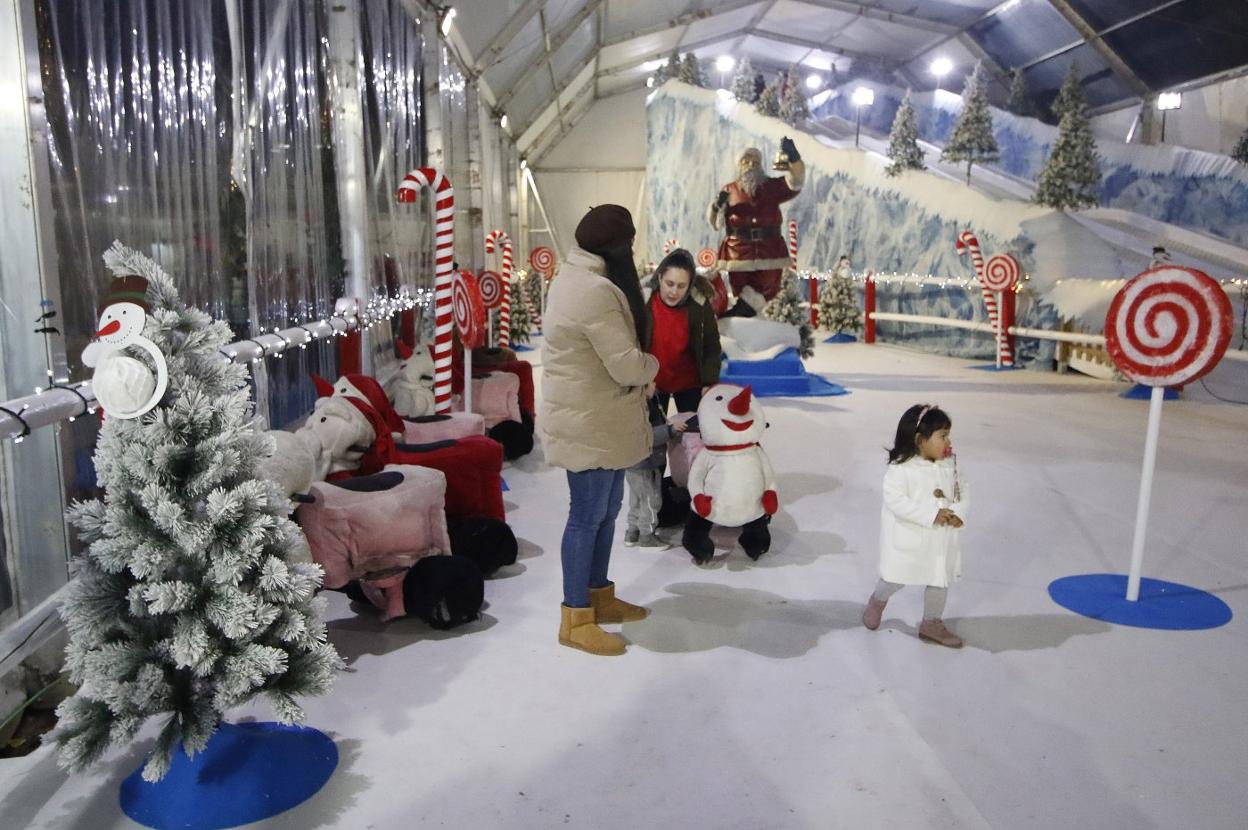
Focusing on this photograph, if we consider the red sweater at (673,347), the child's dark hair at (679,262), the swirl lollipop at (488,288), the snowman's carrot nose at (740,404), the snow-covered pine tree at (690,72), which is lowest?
the snowman's carrot nose at (740,404)

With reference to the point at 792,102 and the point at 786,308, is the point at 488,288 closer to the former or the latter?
the point at 786,308

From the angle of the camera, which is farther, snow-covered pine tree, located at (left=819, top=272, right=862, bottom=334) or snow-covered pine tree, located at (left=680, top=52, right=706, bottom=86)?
snow-covered pine tree, located at (left=680, top=52, right=706, bottom=86)

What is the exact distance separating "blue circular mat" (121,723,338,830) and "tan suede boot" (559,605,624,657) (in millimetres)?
952

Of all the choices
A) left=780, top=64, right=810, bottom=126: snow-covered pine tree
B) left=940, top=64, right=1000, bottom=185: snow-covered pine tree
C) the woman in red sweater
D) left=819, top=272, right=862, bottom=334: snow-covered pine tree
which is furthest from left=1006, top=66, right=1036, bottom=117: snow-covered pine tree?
the woman in red sweater

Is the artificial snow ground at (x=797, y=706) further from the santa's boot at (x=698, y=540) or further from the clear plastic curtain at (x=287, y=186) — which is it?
the clear plastic curtain at (x=287, y=186)

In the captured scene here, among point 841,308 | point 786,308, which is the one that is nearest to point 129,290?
point 786,308

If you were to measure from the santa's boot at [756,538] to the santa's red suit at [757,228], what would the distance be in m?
5.09

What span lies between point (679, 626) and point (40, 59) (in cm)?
252

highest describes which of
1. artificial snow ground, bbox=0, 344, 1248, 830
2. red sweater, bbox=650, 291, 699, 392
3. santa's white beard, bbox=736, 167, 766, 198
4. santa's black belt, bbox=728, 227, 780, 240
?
santa's white beard, bbox=736, 167, 766, 198

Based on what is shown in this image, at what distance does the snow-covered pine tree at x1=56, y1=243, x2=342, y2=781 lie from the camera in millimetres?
2090

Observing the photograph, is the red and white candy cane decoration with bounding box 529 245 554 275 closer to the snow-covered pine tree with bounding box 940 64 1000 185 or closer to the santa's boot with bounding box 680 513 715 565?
the snow-covered pine tree with bounding box 940 64 1000 185

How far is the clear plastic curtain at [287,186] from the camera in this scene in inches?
168

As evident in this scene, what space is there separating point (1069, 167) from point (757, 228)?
13.9 ft

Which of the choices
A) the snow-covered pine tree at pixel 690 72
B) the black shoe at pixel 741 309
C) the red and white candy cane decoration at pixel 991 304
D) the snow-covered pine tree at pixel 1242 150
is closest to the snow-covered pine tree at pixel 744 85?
the snow-covered pine tree at pixel 690 72
